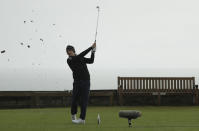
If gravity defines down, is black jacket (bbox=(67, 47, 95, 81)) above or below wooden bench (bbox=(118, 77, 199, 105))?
above

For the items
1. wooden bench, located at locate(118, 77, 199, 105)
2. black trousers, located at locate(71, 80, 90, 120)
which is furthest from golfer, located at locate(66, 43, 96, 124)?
wooden bench, located at locate(118, 77, 199, 105)

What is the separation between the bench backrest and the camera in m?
19.5

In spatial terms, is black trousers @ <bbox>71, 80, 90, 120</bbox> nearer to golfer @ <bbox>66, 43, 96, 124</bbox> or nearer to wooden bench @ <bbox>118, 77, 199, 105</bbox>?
golfer @ <bbox>66, 43, 96, 124</bbox>

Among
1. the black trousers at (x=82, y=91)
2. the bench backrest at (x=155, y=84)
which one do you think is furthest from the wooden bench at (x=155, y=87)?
the black trousers at (x=82, y=91)

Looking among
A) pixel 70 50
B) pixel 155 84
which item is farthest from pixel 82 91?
pixel 155 84

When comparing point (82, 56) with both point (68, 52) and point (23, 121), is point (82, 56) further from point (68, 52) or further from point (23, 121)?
point (23, 121)

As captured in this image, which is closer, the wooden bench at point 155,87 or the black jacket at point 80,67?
the black jacket at point 80,67

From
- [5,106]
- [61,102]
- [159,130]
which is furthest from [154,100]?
[159,130]

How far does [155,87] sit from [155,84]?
11cm

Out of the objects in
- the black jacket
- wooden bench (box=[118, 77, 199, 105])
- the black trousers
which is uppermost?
the black jacket

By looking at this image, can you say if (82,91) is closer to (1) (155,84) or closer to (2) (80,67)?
(2) (80,67)

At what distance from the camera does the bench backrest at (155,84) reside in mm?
19484

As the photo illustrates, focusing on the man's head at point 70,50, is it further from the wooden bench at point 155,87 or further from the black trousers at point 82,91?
the wooden bench at point 155,87

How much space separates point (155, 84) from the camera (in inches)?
779
